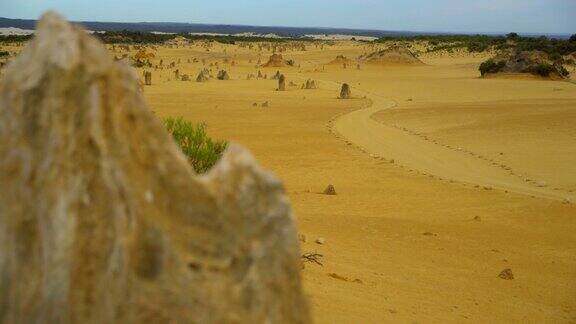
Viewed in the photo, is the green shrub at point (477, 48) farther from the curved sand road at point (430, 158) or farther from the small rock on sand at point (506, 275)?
the small rock on sand at point (506, 275)

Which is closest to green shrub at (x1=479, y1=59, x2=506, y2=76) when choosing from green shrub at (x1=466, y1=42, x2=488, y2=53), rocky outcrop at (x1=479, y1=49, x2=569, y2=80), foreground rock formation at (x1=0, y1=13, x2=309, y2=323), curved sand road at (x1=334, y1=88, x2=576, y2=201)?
rocky outcrop at (x1=479, y1=49, x2=569, y2=80)

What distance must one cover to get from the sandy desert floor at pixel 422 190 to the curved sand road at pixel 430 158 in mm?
48

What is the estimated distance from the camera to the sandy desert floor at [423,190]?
7375mm

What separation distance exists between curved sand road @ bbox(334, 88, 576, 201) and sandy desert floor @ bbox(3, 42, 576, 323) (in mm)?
48

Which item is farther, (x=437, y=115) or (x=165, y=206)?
(x=437, y=115)

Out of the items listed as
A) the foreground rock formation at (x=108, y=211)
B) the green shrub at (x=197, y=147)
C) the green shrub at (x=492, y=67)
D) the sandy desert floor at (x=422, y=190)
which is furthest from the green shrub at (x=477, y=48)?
the foreground rock formation at (x=108, y=211)

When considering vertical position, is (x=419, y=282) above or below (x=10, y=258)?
below

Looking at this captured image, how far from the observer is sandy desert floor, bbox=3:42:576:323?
737cm

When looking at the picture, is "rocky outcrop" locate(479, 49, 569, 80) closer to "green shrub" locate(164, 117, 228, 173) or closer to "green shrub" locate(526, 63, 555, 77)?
"green shrub" locate(526, 63, 555, 77)

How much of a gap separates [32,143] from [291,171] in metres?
12.9

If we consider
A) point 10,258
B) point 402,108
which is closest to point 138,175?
point 10,258

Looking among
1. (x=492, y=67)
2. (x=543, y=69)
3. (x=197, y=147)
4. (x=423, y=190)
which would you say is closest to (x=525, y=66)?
(x=543, y=69)

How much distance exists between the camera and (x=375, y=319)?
629 centimetres

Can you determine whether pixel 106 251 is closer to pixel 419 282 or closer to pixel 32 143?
pixel 32 143
